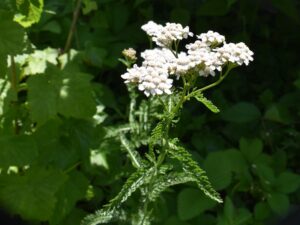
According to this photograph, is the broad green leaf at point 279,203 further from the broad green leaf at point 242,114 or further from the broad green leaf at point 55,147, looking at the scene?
the broad green leaf at point 55,147

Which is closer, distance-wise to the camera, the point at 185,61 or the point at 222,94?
the point at 185,61

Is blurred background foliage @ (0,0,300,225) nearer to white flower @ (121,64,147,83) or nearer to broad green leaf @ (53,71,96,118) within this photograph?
broad green leaf @ (53,71,96,118)

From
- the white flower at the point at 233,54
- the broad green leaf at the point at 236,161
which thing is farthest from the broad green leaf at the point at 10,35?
the broad green leaf at the point at 236,161

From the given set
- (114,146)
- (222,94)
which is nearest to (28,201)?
(114,146)

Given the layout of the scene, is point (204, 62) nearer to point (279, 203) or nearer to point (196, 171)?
point (196, 171)

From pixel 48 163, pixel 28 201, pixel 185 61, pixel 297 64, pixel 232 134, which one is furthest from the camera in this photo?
pixel 297 64

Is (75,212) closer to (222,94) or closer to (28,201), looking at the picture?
(28,201)
